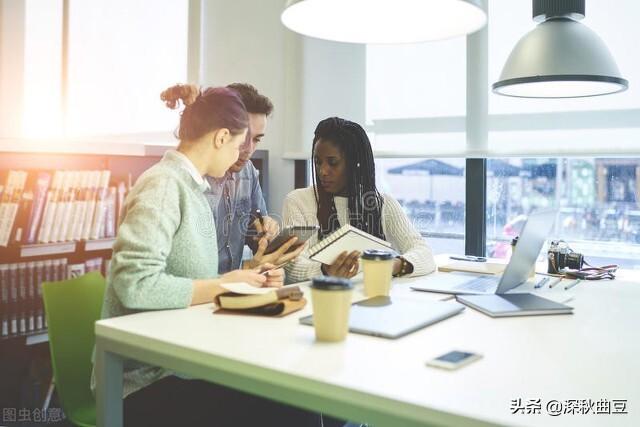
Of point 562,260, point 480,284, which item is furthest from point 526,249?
point 562,260

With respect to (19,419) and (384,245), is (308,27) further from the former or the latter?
(19,419)

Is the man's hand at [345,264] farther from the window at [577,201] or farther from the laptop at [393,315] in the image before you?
the window at [577,201]

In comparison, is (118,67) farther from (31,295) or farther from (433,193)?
(433,193)

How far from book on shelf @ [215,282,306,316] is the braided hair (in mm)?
903

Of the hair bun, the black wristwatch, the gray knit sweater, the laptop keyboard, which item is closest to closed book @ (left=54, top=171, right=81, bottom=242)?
the hair bun

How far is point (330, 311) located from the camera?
3.45 ft

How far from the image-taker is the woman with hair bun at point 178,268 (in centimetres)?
130

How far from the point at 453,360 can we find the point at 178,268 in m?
0.80

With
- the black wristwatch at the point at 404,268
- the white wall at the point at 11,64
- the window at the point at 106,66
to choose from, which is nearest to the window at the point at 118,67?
the window at the point at 106,66

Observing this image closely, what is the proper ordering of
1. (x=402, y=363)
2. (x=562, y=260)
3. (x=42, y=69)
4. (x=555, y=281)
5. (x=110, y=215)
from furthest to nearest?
(x=42, y=69)
(x=110, y=215)
(x=562, y=260)
(x=555, y=281)
(x=402, y=363)

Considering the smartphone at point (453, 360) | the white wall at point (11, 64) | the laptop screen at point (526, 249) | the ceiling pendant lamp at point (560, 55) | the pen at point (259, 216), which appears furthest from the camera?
the white wall at point (11, 64)

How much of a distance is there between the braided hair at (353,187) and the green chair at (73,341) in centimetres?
90

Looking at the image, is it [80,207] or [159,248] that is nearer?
[159,248]

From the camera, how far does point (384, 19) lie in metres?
1.61
